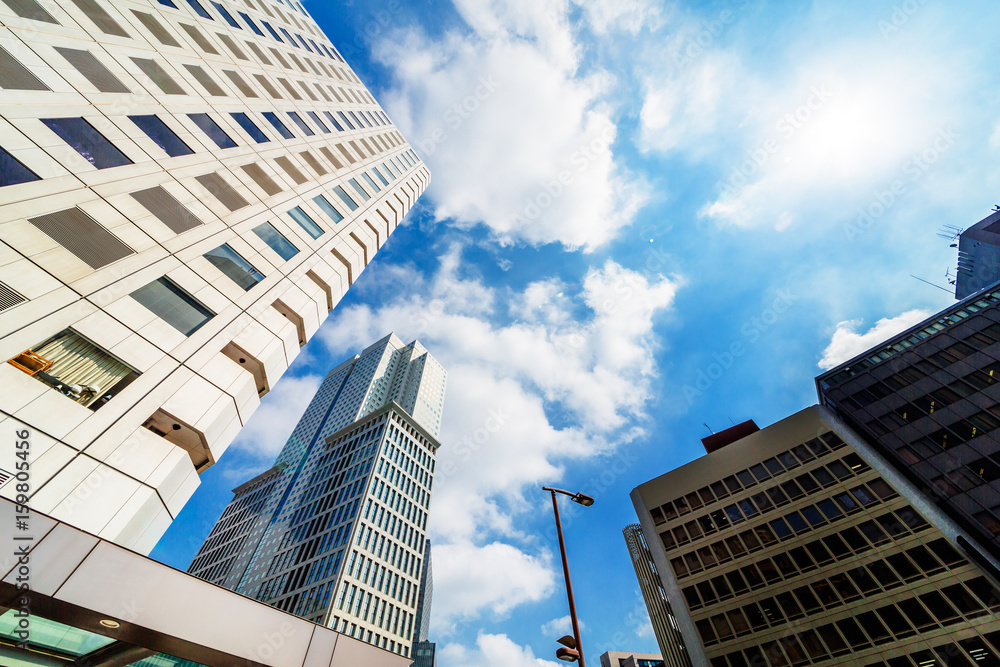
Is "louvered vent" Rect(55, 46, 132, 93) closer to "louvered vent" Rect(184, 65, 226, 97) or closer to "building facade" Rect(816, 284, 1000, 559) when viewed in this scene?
"louvered vent" Rect(184, 65, 226, 97)

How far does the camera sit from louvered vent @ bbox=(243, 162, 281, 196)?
15.7 meters

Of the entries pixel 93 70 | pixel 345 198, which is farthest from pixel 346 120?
pixel 93 70

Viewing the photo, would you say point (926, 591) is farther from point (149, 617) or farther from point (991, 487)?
point (149, 617)

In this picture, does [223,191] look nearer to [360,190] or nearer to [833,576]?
[360,190]

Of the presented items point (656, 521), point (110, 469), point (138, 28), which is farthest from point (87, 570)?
point (656, 521)

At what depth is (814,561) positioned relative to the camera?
104ft

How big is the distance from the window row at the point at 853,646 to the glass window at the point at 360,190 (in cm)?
4392

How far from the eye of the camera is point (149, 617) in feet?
21.0

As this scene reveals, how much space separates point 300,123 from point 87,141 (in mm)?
12611

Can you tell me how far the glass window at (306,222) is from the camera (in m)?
16.7

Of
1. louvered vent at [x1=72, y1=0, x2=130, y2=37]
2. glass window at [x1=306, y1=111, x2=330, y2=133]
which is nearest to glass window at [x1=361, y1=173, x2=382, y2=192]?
glass window at [x1=306, y1=111, x2=330, y2=133]

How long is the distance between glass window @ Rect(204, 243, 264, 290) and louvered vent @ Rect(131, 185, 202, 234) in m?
0.98

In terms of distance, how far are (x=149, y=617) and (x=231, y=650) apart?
1.68 metres

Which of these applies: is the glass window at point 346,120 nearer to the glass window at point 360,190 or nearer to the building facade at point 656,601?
the glass window at point 360,190
